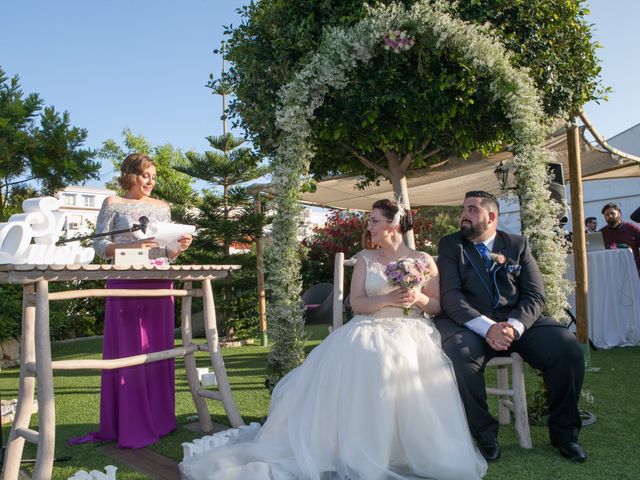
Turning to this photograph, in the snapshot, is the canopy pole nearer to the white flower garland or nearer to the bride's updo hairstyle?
the white flower garland

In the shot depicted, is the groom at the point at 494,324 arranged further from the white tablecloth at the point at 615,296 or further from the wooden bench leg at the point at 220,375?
the white tablecloth at the point at 615,296

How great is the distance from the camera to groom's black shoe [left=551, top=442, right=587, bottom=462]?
2863 mm

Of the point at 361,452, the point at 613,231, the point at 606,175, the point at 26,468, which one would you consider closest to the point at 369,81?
the point at 361,452

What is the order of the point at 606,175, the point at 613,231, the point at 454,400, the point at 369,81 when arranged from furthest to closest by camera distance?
the point at 606,175, the point at 613,231, the point at 369,81, the point at 454,400

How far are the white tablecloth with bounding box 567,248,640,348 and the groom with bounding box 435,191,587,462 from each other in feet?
12.9

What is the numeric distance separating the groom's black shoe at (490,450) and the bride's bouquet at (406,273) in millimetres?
930

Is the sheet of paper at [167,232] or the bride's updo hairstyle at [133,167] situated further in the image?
the bride's updo hairstyle at [133,167]

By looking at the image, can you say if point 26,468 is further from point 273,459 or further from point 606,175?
point 606,175

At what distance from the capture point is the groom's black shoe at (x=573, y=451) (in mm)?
2863

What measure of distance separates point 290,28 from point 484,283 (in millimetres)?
2396

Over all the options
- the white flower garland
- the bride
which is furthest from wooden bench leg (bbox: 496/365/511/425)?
the bride

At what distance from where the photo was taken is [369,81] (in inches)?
156

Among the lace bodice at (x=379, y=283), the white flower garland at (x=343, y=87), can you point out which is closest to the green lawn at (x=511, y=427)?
the white flower garland at (x=343, y=87)

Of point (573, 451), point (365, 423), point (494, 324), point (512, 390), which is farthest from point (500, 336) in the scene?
point (365, 423)
